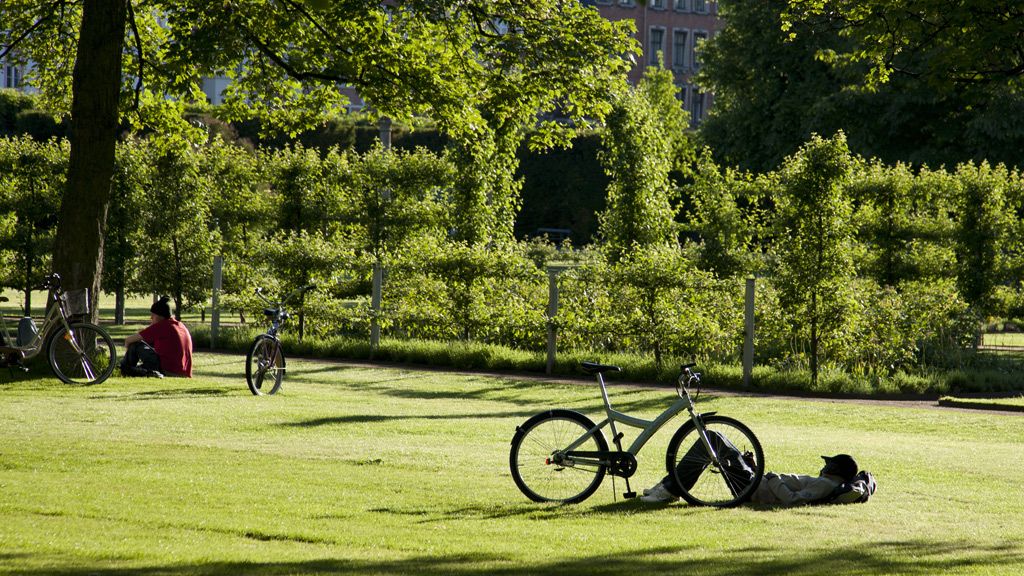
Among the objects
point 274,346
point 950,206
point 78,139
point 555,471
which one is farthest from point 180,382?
point 950,206

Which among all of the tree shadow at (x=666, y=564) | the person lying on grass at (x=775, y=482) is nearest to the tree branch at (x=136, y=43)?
the person lying on grass at (x=775, y=482)

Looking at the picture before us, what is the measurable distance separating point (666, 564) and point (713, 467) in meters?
2.06

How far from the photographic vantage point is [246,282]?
23.5m

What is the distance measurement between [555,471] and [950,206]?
58.8 ft

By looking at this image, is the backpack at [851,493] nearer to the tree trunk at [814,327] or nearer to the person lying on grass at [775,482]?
the person lying on grass at [775,482]

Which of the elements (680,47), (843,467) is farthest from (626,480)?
(680,47)

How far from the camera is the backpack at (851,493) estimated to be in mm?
8180

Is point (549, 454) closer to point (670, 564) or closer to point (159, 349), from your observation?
point (670, 564)

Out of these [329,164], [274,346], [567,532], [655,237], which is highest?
[329,164]

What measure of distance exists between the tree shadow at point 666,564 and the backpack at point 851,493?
4.62 ft

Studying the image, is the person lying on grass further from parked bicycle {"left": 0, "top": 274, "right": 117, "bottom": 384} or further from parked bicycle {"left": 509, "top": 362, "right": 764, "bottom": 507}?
parked bicycle {"left": 0, "top": 274, "right": 117, "bottom": 384}

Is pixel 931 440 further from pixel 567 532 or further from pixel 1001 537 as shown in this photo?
pixel 567 532

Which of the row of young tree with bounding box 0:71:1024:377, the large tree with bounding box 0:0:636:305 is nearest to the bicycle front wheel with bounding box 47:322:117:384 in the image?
the large tree with bounding box 0:0:636:305

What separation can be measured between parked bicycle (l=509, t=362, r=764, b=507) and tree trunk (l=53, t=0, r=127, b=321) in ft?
28.3
